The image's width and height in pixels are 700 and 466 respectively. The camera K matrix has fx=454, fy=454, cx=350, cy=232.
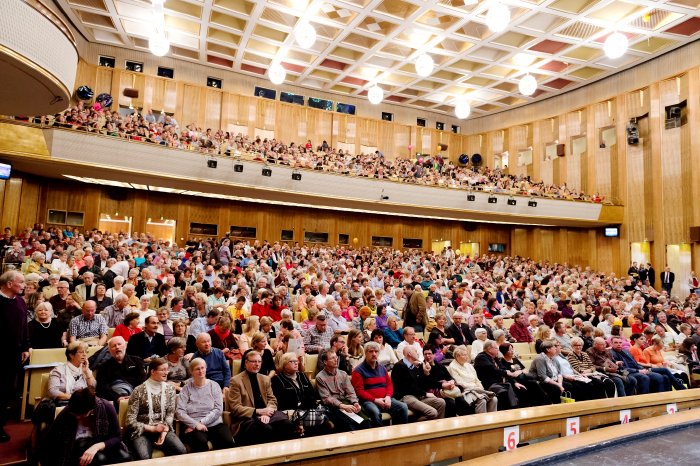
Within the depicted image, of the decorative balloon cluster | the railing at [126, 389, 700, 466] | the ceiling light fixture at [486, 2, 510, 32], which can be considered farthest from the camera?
the decorative balloon cluster

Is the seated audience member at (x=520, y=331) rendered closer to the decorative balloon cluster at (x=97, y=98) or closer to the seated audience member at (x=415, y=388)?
the seated audience member at (x=415, y=388)

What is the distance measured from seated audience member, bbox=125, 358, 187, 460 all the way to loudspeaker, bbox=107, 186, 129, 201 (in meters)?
11.0

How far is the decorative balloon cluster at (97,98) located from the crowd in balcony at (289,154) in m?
0.34

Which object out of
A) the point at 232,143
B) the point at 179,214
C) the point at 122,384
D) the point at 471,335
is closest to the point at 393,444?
the point at 122,384

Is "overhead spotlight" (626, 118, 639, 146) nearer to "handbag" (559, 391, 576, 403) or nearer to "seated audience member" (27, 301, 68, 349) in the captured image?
"handbag" (559, 391, 576, 403)

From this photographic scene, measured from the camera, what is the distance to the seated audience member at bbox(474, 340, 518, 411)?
405 cm

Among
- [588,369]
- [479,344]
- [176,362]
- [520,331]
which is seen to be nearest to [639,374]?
[588,369]

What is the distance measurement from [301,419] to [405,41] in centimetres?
1215

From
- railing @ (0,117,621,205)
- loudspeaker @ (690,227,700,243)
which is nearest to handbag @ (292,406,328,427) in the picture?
railing @ (0,117,621,205)

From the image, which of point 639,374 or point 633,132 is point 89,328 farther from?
point 633,132

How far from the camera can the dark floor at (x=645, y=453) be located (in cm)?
237

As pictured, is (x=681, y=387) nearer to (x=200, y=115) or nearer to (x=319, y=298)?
(x=319, y=298)

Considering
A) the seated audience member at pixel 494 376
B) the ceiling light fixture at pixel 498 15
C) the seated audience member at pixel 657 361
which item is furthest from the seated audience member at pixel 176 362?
the ceiling light fixture at pixel 498 15

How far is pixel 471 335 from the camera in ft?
19.1
